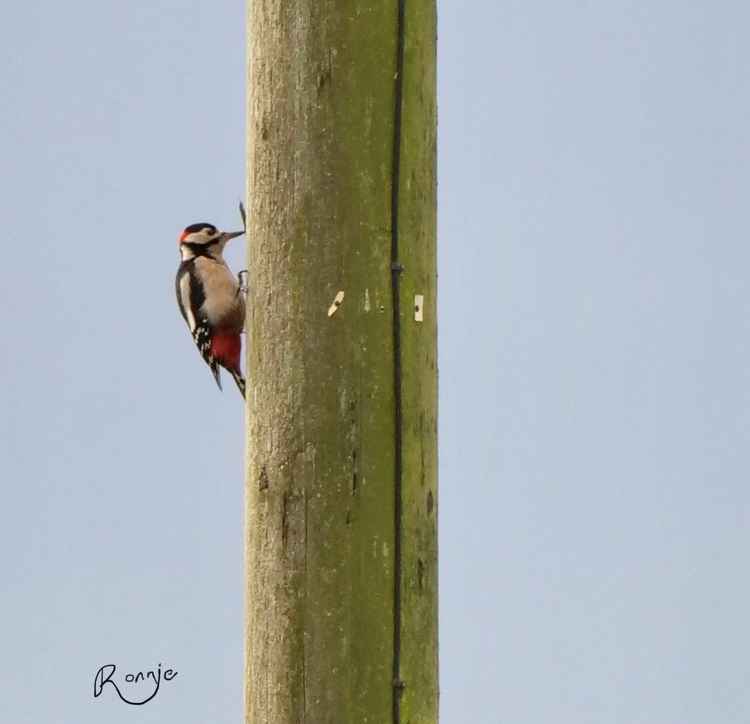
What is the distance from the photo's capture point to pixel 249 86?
3.39m

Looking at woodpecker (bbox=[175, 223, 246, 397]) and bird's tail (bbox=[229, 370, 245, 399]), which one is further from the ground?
woodpecker (bbox=[175, 223, 246, 397])

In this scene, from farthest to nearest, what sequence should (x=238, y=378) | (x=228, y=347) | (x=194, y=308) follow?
(x=194, y=308), (x=228, y=347), (x=238, y=378)

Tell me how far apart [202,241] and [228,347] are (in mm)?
701

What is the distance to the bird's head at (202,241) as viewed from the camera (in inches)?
268

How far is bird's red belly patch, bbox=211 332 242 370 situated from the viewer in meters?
6.32

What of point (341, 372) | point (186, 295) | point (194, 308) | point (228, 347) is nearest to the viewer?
point (341, 372)

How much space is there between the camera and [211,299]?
21.2ft

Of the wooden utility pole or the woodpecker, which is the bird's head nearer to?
the woodpecker

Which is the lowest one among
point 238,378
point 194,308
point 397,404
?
point 397,404

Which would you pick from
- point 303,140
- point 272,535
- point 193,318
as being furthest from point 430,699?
point 193,318

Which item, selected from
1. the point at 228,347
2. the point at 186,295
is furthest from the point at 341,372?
the point at 186,295

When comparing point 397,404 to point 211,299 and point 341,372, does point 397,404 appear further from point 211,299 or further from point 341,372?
point 211,299

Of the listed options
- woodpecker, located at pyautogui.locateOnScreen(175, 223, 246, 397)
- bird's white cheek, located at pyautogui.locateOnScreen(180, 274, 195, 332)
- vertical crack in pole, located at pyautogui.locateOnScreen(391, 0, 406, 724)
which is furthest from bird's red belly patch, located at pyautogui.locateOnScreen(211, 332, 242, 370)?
vertical crack in pole, located at pyautogui.locateOnScreen(391, 0, 406, 724)

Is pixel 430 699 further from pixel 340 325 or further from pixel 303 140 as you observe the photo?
pixel 303 140
